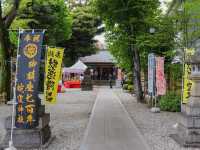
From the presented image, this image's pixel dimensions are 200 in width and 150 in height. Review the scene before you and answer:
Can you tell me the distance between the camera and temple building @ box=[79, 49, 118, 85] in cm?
7262

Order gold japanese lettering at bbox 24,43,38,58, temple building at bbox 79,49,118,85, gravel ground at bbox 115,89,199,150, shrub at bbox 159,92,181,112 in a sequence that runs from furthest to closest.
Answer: temple building at bbox 79,49,118,85, shrub at bbox 159,92,181,112, gravel ground at bbox 115,89,199,150, gold japanese lettering at bbox 24,43,38,58

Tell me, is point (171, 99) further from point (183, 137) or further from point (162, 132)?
point (183, 137)

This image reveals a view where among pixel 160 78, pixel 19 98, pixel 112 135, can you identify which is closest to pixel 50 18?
pixel 160 78

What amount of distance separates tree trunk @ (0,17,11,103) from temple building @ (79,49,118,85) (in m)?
42.9

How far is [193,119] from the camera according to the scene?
42.0 ft

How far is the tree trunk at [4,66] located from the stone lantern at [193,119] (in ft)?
51.7

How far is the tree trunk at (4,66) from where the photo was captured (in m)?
27.1

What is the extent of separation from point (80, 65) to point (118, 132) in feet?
147

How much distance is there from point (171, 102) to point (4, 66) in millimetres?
9870

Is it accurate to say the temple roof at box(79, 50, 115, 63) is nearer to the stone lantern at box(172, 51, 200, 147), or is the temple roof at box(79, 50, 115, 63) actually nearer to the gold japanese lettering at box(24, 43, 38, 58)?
the stone lantern at box(172, 51, 200, 147)

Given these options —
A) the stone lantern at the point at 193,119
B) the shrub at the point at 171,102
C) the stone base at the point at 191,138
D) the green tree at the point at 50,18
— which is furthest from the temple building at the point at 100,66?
the stone base at the point at 191,138

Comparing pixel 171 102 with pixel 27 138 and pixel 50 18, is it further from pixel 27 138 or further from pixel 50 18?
pixel 50 18

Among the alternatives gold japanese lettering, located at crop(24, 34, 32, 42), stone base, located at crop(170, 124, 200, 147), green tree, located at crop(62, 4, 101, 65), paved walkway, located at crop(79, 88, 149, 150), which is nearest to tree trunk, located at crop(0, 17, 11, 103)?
paved walkway, located at crop(79, 88, 149, 150)

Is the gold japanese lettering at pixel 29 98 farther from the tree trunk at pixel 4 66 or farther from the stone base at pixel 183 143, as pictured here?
the tree trunk at pixel 4 66
